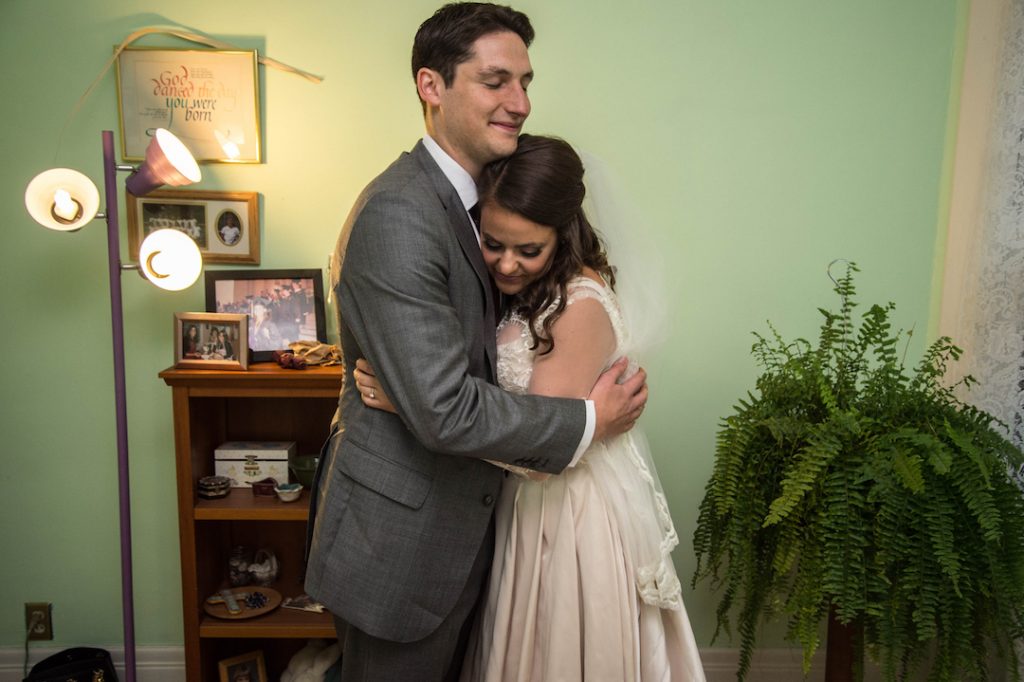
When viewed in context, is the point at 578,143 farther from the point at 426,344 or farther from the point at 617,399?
the point at 426,344

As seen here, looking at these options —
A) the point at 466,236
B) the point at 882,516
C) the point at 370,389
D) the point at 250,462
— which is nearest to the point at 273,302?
the point at 250,462

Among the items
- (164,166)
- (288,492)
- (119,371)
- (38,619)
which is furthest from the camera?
(38,619)

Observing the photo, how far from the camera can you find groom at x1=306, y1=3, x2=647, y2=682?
4.61 ft

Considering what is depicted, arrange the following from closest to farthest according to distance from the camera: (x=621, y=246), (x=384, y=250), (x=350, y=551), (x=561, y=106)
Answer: (x=384, y=250), (x=350, y=551), (x=621, y=246), (x=561, y=106)

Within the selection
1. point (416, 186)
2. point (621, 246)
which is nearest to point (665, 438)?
point (621, 246)

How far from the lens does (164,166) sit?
2016mm

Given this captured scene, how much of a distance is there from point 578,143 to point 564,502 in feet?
4.02

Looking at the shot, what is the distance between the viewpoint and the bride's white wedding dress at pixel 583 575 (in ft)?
5.40

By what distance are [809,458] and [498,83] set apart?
42.6 inches

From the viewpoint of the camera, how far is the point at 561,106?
2.42 m

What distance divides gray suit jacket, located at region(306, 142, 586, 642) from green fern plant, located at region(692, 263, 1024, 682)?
0.68 metres

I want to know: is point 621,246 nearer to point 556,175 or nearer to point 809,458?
point 556,175

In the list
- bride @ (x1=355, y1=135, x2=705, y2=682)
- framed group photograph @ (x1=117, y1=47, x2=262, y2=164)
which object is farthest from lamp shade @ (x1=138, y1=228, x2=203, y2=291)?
bride @ (x1=355, y1=135, x2=705, y2=682)

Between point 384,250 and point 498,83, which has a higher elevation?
point 498,83
